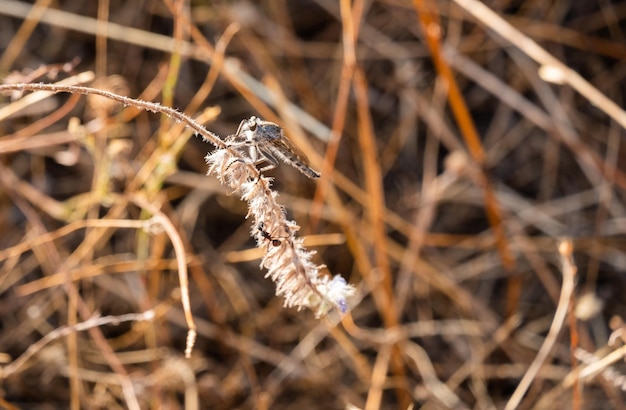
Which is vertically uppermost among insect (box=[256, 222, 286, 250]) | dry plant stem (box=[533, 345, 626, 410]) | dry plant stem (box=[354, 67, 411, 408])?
dry plant stem (box=[354, 67, 411, 408])

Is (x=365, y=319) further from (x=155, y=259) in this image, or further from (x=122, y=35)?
(x=122, y=35)

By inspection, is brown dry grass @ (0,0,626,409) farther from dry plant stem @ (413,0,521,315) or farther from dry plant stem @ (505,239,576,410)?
dry plant stem @ (505,239,576,410)

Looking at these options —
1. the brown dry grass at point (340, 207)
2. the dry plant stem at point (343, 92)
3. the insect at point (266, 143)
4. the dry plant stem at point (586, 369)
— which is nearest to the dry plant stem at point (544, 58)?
the brown dry grass at point (340, 207)

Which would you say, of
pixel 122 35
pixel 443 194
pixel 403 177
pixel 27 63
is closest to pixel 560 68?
pixel 443 194

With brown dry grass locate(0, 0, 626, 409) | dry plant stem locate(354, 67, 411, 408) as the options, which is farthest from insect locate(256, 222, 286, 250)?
dry plant stem locate(354, 67, 411, 408)

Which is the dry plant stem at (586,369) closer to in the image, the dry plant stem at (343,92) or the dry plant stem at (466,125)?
the dry plant stem at (466,125)

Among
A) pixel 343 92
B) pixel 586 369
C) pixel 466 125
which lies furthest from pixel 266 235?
pixel 466 125

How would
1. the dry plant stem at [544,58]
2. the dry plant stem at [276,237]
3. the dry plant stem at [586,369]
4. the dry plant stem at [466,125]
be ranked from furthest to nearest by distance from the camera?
the dry plant stem at [466,125] < the dry plant stem at [544,58] < the dry plant stem at [586,369] < the dry plant stem at [276,237]

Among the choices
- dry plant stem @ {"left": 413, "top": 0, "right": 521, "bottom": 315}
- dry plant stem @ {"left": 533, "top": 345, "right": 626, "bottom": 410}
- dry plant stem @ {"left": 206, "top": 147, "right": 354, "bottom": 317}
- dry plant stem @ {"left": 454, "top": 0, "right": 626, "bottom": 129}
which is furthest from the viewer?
dry plant stem @ {"left": 413, "top": 0, "right": 521, "bottom": 315}
